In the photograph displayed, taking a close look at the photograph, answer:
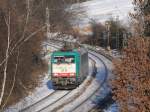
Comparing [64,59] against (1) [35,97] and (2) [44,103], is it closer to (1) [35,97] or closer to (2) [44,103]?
(1) [35,97]

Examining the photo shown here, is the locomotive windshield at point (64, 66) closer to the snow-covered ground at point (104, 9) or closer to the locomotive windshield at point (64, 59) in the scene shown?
the locomotive windshield at point (64, 59)

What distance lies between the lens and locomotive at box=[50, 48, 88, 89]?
3825 centimetres

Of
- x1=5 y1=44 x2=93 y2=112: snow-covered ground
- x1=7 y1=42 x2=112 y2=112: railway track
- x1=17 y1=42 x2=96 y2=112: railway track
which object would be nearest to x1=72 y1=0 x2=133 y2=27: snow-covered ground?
x1=5 y1=44 x2=93 y2=112: snow-covered ground

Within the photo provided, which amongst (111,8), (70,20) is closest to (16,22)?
(70,20)

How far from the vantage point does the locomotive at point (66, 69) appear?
3825 centimetres

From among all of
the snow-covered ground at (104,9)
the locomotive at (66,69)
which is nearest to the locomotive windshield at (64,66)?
the locomotive at (66,69)

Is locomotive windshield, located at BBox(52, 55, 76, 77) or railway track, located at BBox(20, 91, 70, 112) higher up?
locomotive windshield, located at BBox(52, 55, 76, 77)

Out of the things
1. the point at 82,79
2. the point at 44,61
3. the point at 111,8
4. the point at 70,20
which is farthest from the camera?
the point at 111,8

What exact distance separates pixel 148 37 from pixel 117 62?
1600 millimetres

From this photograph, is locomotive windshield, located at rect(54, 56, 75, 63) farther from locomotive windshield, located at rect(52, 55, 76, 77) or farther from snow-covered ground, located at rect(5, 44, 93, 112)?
snow-covered ground, located at rect(5, 44, 93, 112)

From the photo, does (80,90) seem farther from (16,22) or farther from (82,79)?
(16,22)

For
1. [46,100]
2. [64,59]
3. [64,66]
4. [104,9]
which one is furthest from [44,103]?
[104,9]

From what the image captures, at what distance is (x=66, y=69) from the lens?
3838 centimetres

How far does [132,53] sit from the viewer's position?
20562 mm
